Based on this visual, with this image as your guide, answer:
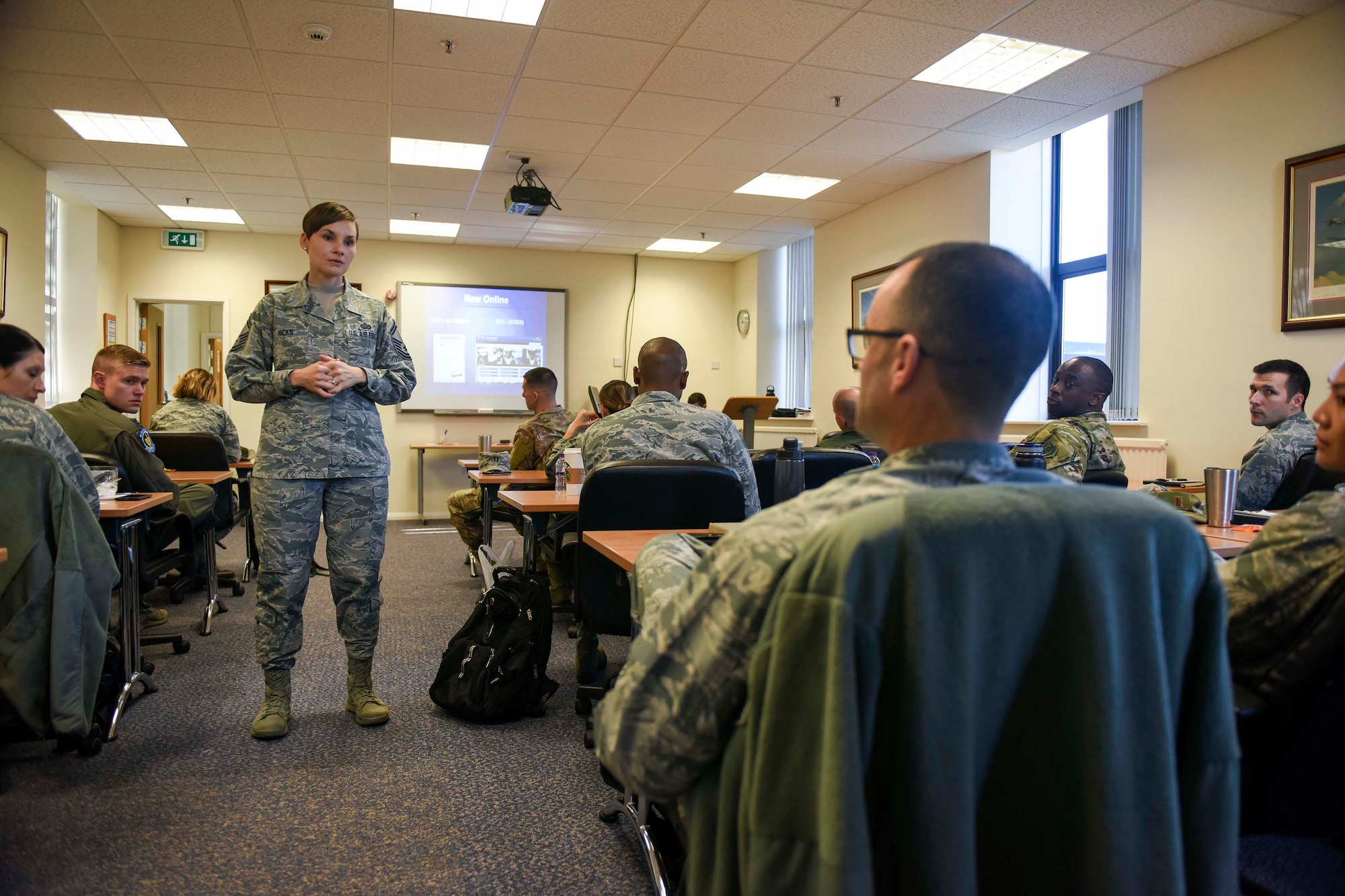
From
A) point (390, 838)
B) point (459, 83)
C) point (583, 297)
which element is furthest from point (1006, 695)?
point (583, 297)

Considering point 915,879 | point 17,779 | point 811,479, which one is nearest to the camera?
point 915,879

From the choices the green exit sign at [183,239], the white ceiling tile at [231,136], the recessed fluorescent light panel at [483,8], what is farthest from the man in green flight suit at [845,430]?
the green exit sign at [183,239]

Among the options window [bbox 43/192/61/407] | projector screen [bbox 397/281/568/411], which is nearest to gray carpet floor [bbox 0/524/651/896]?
window [bbox 43/192/61/407]

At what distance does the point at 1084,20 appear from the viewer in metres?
3.69

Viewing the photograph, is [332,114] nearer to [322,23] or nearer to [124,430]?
[322,23]

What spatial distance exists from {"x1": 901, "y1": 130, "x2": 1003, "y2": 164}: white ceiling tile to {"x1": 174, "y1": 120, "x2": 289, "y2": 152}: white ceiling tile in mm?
4027

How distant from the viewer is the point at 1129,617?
2.45 feet

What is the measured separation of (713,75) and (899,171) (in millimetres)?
2137

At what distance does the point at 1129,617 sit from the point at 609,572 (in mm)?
1811

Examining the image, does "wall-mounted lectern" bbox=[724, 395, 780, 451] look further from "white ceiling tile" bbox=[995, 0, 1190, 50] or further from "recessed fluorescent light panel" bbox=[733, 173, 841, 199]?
"white ceiling tile" bbox=[995, 0, 1190, 50]

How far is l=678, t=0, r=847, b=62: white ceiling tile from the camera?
360cm

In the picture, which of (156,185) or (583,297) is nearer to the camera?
(156,185)

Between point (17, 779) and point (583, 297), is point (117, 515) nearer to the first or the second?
point (17, 779)

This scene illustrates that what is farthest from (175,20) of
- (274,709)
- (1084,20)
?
(1084,20)
